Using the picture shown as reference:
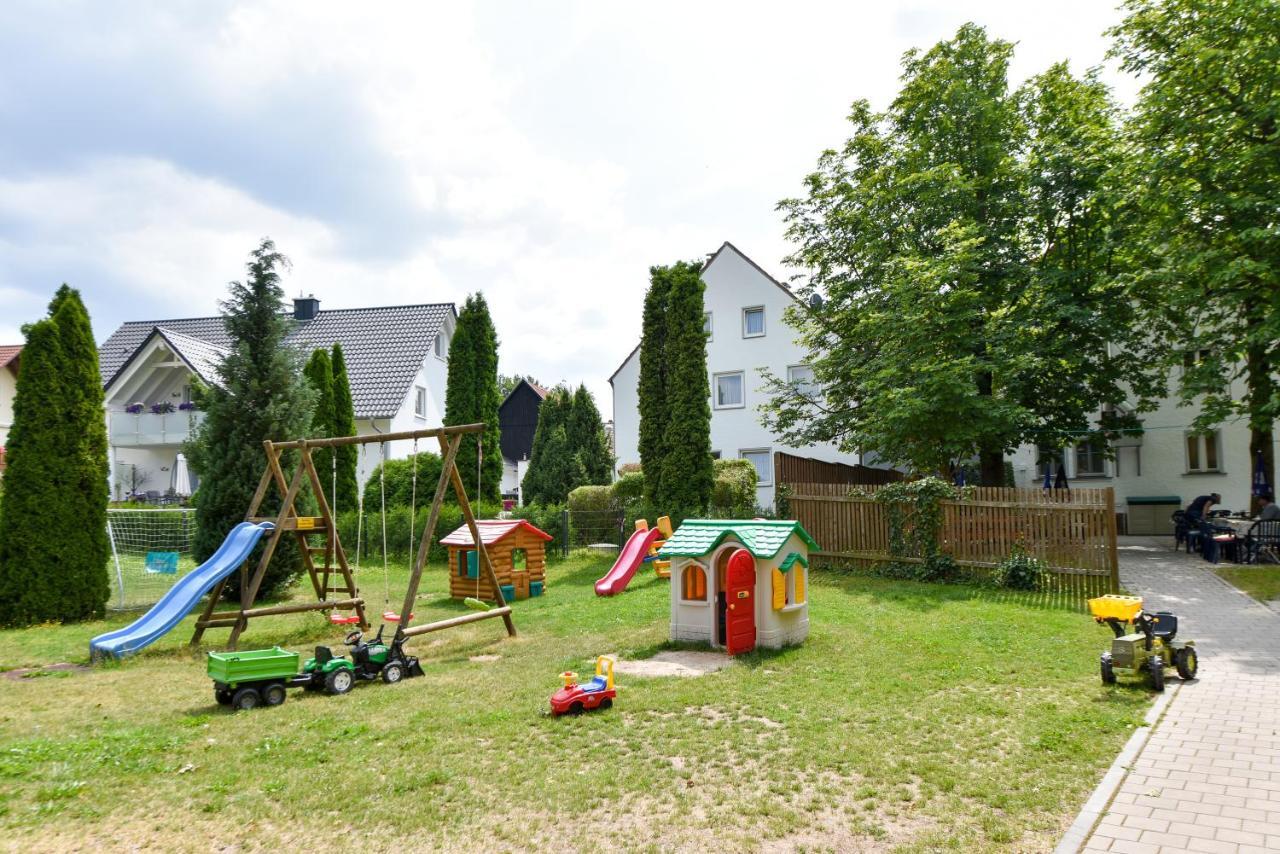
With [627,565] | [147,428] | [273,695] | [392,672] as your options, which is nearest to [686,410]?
[627,565]

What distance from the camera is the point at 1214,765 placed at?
5547 millimetres

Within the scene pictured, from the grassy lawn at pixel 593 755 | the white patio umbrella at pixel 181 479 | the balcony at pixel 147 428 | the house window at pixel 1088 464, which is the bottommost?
the grassy lawn at pixel 593 755

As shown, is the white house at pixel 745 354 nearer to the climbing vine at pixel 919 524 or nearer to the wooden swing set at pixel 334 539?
the climbing vine at pixel 919 524

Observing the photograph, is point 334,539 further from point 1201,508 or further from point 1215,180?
point 1201,508

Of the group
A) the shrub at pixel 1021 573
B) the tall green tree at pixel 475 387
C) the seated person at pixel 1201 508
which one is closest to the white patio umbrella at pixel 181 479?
the tall green tree at pixel 475 387

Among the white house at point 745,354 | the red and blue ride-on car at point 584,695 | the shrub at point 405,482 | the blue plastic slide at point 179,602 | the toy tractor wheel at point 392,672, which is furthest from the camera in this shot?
the white house at point 745,354

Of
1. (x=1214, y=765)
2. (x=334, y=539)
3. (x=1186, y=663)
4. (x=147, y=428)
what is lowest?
(x=1214, y=765)

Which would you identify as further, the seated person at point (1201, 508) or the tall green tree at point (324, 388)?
the tall green tree at point (324, 388)

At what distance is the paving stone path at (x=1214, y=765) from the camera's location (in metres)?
4.50

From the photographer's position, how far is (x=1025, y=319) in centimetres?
1767

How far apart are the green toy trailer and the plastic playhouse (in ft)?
11.7

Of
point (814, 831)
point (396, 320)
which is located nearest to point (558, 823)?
point (814, 831)

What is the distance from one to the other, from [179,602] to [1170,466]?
88.9ft

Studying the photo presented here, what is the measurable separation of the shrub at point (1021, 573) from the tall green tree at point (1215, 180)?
556 cm
